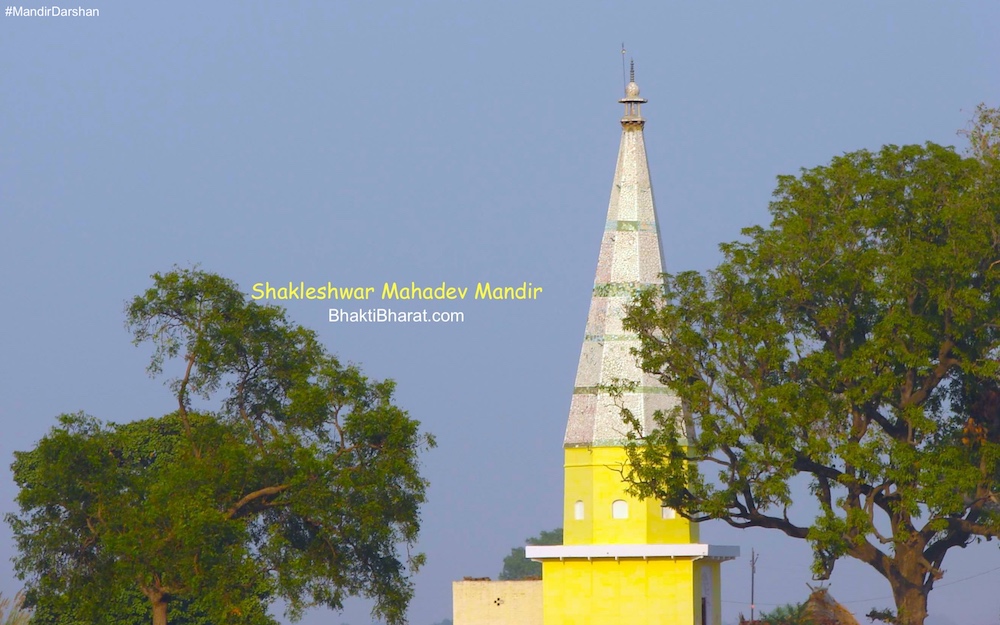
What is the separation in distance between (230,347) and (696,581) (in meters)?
13.3

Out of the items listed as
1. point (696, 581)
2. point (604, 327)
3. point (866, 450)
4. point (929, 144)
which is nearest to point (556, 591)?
point (696, 581)

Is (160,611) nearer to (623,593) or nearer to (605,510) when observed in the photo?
(605,510)

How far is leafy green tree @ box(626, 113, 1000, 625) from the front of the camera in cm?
4059

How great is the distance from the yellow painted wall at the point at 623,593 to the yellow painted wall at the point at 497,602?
A: 2148 mm

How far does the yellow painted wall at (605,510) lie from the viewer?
4650 cm

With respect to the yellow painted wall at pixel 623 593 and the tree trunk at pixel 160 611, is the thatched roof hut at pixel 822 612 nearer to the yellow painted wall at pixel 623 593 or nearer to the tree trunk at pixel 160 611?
the yellow painted wall at pixel 623 593

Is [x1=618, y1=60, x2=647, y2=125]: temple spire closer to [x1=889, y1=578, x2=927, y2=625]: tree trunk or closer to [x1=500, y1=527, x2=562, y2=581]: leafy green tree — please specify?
[x1=889, y1=578, x2=927, y2=625]: tree trunk

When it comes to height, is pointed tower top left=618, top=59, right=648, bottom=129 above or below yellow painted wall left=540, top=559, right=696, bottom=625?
above

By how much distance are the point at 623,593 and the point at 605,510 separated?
216cm

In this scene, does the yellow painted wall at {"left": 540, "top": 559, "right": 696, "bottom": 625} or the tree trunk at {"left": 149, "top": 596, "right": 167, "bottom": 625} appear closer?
the yellow painted wall at {"left": 540, "top": 559, "right": 696, "bottom": 625}

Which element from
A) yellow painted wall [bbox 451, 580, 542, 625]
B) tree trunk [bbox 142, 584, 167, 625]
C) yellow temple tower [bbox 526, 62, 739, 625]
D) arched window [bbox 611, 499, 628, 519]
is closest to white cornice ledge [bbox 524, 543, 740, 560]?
yellow temple tower [bbox 526, 62, 739, 625]

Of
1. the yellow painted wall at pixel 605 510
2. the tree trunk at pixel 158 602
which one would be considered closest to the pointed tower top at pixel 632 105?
the yellow painted wall at pixel 605 510

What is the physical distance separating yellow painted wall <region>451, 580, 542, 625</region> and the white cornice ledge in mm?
2393

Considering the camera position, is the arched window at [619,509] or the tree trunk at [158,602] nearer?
the tree trunk at [158,602]
